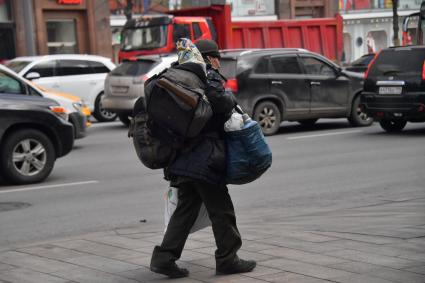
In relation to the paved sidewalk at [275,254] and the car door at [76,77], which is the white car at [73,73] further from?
the paved sidewalk at [275,254]

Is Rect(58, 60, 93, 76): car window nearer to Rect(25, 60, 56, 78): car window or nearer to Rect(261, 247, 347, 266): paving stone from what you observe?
Rect(25, 60, 56, 78): car window

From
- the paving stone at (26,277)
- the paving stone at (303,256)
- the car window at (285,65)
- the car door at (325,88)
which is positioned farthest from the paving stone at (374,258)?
the car door at (325,88)

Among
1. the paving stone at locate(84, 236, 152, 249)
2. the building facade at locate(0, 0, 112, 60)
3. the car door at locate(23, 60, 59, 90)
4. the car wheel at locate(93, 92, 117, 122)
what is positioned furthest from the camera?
the building facade at locate(0, 0, 112, 60)

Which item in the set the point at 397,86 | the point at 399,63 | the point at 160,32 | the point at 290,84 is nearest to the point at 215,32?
the point at 160,32

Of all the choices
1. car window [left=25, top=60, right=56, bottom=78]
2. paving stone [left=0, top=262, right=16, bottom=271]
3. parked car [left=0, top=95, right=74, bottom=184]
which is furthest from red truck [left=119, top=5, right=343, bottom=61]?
paving stone [left=0, top=262, right=16, bottom=271]

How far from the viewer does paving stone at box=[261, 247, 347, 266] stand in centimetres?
617

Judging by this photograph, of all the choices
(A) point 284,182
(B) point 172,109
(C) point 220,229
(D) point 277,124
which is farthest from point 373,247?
(D) point 277,124

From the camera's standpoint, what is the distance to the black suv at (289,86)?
1717 cm

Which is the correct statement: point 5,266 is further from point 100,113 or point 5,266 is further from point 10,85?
point 100,113

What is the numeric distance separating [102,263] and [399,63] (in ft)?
36.9

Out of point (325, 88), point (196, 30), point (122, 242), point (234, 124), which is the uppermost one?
point (196, 30)

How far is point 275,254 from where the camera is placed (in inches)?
258

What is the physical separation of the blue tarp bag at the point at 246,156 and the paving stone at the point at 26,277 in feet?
4.75

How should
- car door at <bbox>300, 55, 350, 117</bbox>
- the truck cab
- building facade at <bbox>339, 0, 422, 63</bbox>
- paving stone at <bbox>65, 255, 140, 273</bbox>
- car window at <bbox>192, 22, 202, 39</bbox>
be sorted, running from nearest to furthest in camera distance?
paving stone at <bbox>65, 255, 140, 273</bbox> → car door at <bbox>300, 55, 350, 117</bbox> → the truck cab → car window at <bbox>192, 22, 202, 39</bbox> → building facade at <bbox>339, 0, 422, 63</bbox>
